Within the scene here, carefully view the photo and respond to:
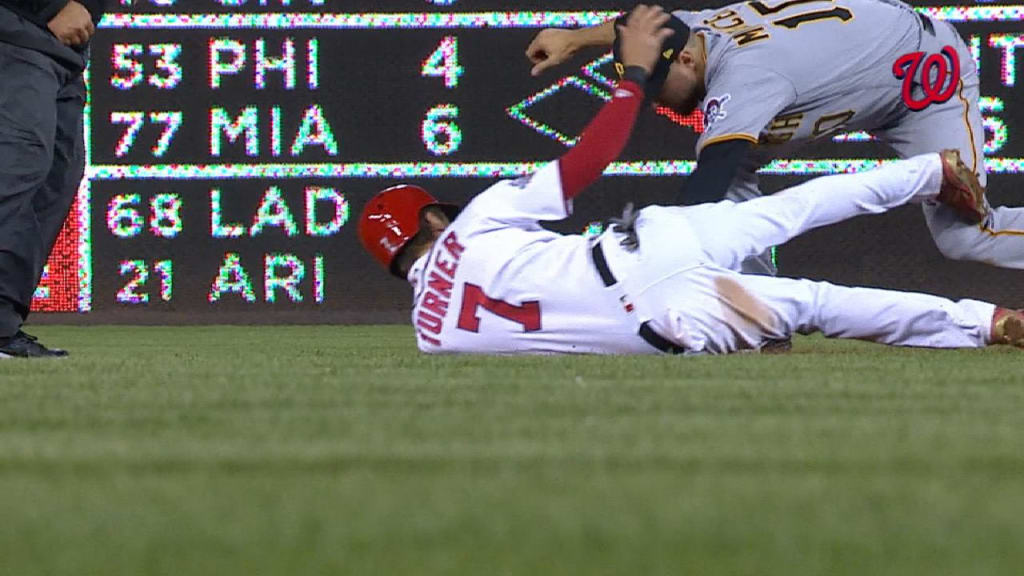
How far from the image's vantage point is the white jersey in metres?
2.73

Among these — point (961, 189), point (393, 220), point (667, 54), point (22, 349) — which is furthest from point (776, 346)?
point (22, 349)

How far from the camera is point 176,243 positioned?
5398 millimetres

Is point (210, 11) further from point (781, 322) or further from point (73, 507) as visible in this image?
point (73, 507)

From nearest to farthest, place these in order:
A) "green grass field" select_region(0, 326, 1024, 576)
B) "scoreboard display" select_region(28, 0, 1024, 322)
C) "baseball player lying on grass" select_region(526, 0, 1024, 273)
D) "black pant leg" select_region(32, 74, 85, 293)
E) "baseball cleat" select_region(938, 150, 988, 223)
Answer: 1. "green grass field" select_region(0, 326, 1024, 576)
2. "baseball cleat" select_region(938, 150, 988, 223)
3. "baseball player lying on grass" select_region(526, 0, 1024, 273)
4. "black pant leg" select_region(32, 74, 85, 293)
5. "scoreboard display" select_region(28, 0, 1024, 322)

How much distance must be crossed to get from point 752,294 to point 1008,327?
17.4 inches

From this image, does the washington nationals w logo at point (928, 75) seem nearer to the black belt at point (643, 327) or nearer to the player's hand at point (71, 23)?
the black belt at point (643, 327)

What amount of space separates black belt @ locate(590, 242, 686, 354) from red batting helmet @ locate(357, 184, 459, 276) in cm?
52

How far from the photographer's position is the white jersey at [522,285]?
2.73m

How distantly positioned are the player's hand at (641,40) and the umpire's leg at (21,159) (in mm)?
1168

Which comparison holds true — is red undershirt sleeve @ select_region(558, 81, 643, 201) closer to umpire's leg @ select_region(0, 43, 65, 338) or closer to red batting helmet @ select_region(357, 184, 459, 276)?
red batting helmet @ select_region(357, 184, 459, 276)

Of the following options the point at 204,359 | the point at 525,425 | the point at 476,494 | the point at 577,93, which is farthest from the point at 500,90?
the point at 476,494

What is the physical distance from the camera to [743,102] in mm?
Result: 3197

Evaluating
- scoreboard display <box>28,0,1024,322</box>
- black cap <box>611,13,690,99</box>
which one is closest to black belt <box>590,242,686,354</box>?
black cap <box>611,13,690,99</box>

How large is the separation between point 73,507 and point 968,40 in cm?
464
